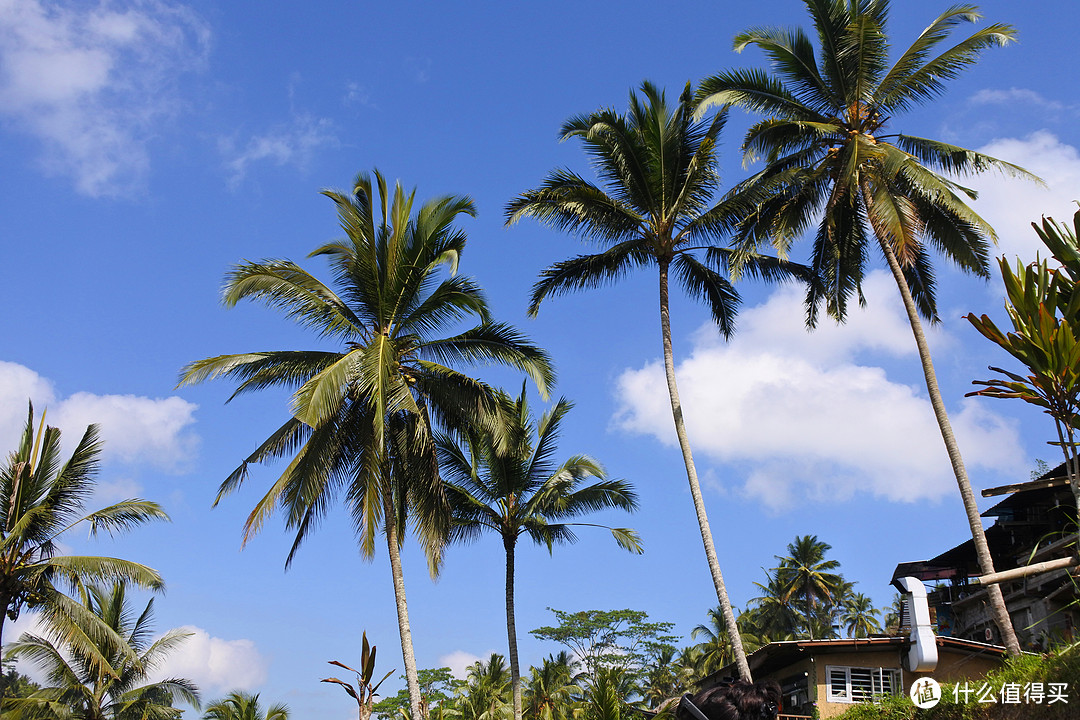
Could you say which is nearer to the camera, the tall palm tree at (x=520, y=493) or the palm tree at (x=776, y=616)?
the tall palm tree at (x=520, y=493)

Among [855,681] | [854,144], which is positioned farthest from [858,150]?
[855,681]

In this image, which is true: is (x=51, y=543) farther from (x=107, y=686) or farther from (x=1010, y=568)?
(x=1010, y=568)

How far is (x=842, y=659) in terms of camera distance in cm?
1972

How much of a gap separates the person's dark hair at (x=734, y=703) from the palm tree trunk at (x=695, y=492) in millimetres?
4441

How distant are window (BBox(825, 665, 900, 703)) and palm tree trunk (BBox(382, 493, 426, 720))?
978 cm

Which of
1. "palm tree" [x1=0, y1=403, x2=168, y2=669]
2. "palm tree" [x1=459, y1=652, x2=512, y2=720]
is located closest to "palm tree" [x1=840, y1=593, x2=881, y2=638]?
"palm tree" [x1=459, y1=652, x2=512, y2=720]

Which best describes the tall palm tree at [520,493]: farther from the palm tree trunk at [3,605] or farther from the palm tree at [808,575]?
the palm tree at [808,575]

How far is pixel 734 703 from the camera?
10711 millimetres

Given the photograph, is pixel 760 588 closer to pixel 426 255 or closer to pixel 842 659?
pixel 842 659

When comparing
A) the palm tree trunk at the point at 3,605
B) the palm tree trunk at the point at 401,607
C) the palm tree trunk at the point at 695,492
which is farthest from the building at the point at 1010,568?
the palm tree trunk at the point at 3,605

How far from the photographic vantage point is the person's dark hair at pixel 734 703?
1059 centimetres

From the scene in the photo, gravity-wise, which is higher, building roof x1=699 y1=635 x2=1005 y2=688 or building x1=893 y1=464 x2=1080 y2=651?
building x1=893 y1=464 x2=1080 y2=651

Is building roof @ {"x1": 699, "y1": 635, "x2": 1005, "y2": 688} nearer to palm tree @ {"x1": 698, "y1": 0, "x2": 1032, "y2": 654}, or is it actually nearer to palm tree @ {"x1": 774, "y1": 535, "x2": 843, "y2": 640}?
palm tree @ {"x1": 698, "y1": 0, "x2": 1032, "y2": 654}

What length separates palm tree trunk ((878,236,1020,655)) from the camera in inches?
574
